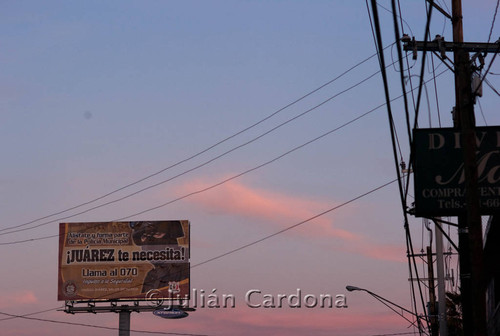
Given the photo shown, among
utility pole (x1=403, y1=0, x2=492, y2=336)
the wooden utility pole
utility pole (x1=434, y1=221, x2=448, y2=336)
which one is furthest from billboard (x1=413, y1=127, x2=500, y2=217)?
utility pole (x1=434, y1=221, x2=448, y2=336)

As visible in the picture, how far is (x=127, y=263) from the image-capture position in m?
62.5

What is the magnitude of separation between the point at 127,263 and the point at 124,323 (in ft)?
14.1

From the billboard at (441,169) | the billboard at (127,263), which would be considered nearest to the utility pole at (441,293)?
the billboard at (441,169)

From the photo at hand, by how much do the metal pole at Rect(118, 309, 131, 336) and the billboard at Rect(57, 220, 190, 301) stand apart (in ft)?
3.65

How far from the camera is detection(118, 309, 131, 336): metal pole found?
60906 mm

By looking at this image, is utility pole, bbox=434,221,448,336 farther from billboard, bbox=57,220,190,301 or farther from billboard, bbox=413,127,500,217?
billboard, bbox=57,220,190,301

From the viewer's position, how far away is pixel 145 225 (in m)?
63.0

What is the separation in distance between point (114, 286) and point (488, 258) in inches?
1396

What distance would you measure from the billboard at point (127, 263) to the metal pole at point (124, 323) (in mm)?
1112

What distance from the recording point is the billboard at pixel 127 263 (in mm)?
62125

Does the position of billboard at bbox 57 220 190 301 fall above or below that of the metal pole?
above

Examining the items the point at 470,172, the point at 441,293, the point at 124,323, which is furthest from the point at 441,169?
the point at 124,323

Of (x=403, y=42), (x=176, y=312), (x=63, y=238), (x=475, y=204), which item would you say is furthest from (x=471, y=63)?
(x=63, y=238)

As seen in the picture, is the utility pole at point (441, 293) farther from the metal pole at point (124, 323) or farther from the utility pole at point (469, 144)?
the metal pole at point (124, 323)
